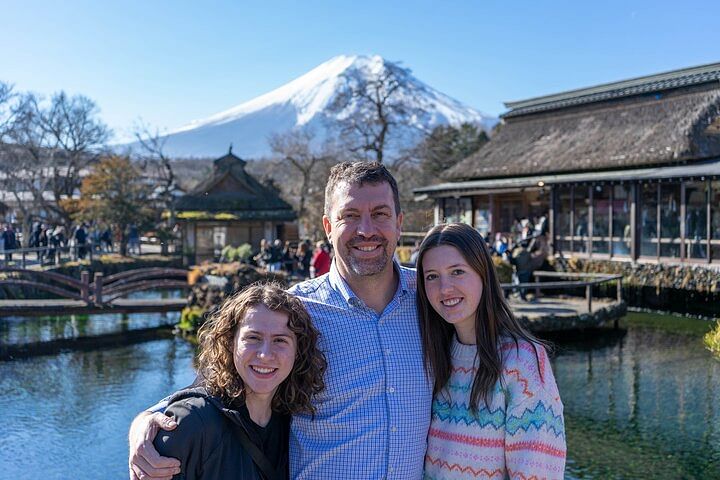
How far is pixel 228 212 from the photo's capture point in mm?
28781

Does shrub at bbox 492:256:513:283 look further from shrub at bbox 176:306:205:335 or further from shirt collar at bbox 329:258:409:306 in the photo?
shirt collar at bbox 329:258:409:306

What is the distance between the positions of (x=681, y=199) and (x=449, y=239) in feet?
58.9

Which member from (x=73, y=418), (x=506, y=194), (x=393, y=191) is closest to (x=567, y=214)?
(x=506, y=194)

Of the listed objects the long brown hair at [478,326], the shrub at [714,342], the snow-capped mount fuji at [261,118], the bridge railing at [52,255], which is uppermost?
the snow-capped mount fuji at [261,118]

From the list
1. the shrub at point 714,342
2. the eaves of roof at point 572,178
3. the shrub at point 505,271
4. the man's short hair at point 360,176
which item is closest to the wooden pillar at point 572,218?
the eaves of roof at point 572,178

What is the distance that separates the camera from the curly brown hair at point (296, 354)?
2436 mm

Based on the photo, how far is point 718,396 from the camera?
370 inches

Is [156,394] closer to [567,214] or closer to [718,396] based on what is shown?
[718,396]

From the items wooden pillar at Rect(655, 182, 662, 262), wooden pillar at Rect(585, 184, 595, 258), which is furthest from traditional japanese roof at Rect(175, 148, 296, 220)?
wooden pillar at Rect(655, 182, 662, 262)

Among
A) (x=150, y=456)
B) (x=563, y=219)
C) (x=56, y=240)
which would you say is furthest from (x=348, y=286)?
(x=56, y=240)

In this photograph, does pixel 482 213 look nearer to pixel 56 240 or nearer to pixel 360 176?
pixel 56 240

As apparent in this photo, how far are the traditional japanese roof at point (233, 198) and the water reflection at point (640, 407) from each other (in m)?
17.9

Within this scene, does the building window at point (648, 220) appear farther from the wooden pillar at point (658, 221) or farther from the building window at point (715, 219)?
the building window at point (715, 219)

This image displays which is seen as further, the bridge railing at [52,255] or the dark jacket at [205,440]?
the bridge railing at [52,255]
